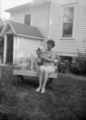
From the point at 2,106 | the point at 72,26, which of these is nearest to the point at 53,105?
the point at 2,106

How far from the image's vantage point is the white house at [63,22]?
324 inches

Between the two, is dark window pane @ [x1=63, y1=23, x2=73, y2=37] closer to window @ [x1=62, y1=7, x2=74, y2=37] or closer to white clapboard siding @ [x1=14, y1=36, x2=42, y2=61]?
window @ [x1=62, y1=7, x2=74, y2=37]

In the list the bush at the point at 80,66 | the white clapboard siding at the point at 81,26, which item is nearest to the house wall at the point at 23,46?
the white clapboard siding at the point at 81,26

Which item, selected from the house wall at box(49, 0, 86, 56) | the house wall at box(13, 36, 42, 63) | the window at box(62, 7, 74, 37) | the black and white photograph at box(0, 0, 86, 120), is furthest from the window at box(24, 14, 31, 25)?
the window at box(62, 7, 74, 37)

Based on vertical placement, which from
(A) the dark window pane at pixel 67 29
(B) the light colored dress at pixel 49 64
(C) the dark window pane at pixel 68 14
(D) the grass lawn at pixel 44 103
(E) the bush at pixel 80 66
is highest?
(C) the dark window pane at pixel 68 14

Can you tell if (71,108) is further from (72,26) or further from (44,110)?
(72,26)

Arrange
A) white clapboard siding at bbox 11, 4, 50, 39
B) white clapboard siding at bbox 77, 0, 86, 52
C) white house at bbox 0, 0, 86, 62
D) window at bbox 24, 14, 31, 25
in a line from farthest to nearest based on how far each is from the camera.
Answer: window at bbox 24, 14, 31, 25, white clapboard siding at bbox 11, 4, 50, 39, white house at bbox 0, 0, 86, 62, white clapboard siding at bbox 77, 0, 86, 52

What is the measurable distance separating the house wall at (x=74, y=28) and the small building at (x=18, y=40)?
3.53ft

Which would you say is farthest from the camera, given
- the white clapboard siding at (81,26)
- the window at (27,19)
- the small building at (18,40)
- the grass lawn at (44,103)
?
the window at (27,19)

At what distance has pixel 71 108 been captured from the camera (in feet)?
10.1

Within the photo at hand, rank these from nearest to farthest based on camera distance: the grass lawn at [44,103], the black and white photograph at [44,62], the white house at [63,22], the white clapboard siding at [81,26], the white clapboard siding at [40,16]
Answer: the grass lawn at [44,103]
the black and white photograph at [44,62]
the white clapboard siding at [81,26]
the white house at [63,22]
the white clapboard siding at [40,16]

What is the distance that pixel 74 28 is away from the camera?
27.7ft

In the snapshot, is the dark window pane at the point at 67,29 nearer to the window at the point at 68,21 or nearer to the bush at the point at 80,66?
the window at the point at 68,21

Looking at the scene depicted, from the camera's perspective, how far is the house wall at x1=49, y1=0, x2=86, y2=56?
26.8 feet
